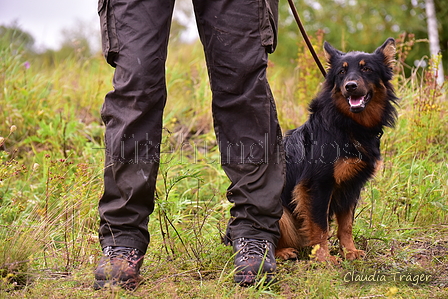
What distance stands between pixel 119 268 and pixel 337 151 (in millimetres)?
1305

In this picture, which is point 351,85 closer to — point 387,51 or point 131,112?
point 387,51

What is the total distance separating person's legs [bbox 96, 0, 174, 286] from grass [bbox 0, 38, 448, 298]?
0.26 m

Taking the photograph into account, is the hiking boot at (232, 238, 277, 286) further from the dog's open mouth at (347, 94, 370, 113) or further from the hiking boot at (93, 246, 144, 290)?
the dog's open mouth at (347, 94, 370, 113)

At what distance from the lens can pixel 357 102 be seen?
8.68ft

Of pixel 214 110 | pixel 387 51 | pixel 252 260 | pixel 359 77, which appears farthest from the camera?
pixel 387 51

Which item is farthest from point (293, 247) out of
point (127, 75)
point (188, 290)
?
point (127, 75)

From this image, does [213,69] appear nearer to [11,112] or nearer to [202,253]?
[202,253]

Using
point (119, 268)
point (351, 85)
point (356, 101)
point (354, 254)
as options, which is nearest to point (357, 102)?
point (356, 101)

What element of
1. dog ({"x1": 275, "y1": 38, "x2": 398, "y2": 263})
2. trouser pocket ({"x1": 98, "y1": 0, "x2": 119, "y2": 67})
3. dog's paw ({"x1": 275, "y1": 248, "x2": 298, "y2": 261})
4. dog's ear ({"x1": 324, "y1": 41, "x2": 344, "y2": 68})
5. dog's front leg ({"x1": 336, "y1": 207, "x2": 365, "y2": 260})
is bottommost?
dog's paw ({"x1": 275, "y1": 248, "x2": 298, "y2": 261})

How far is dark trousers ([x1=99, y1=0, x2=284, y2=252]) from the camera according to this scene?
6.77ft

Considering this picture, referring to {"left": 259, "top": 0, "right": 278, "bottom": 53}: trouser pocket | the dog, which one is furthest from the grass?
{"left": 259, "top": 0, "right": 278, "bottom": 53}: trouser pocket

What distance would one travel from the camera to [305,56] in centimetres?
453

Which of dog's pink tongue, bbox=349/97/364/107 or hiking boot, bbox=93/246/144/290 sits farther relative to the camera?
dog's pink tongue, bbox=349/97/364/107

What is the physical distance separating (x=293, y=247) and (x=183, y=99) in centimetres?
283
